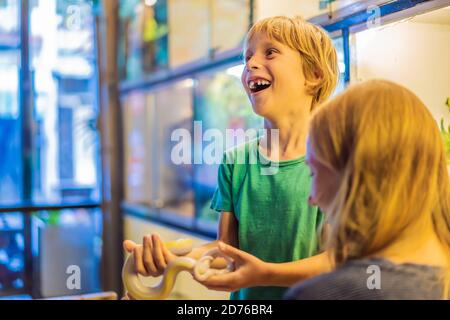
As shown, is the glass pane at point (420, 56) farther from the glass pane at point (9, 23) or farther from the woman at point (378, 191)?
the glass pane at point (9, 23)

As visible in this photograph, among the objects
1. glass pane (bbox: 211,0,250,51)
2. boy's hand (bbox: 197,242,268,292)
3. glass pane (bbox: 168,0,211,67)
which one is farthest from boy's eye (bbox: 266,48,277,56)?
glass pane (bbox: 168,0,211,67)

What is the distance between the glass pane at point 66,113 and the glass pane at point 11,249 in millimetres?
182

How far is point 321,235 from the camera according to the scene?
819 millimetres

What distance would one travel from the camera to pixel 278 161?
2.82ft

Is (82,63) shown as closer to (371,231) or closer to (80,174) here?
(80,174)

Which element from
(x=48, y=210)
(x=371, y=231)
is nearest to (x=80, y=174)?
(x=48, y=210)

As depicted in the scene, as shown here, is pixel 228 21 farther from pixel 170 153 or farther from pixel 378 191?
pixel 378 191

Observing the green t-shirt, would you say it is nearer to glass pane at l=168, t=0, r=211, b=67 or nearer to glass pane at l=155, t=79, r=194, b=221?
glass pane at l=155, t=79, r=194, b=221

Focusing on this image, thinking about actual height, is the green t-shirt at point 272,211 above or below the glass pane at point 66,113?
below

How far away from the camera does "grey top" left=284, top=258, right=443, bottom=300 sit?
0.66 meters

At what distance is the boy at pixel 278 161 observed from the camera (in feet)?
2.73

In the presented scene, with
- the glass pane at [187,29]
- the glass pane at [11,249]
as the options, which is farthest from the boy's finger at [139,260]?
the glass pane at [11,249]

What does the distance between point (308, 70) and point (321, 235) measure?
240 millimetres

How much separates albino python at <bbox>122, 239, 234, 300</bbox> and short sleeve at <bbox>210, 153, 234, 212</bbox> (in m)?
0.09
